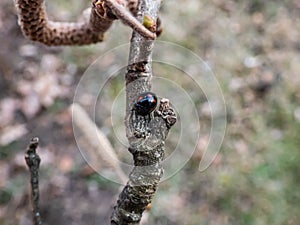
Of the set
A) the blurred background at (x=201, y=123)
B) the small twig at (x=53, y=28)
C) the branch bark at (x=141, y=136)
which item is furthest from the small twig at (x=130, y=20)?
the blurred background at (x=201, y=123)

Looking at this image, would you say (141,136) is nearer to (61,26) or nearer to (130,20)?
(130,20)

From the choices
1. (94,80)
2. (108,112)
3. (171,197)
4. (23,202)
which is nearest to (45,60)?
(94,80)

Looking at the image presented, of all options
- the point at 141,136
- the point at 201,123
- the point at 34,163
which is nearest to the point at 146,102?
the point at 141,136

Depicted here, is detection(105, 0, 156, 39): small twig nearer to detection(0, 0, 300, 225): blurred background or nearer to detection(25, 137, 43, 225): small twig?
detection(25, 137, 43, 225): small twig

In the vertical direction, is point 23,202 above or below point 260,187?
below

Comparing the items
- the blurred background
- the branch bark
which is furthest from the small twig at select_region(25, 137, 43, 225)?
the blurred background

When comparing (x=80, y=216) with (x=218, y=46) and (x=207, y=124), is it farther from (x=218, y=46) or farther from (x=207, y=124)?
A: (x=218, y=46)
